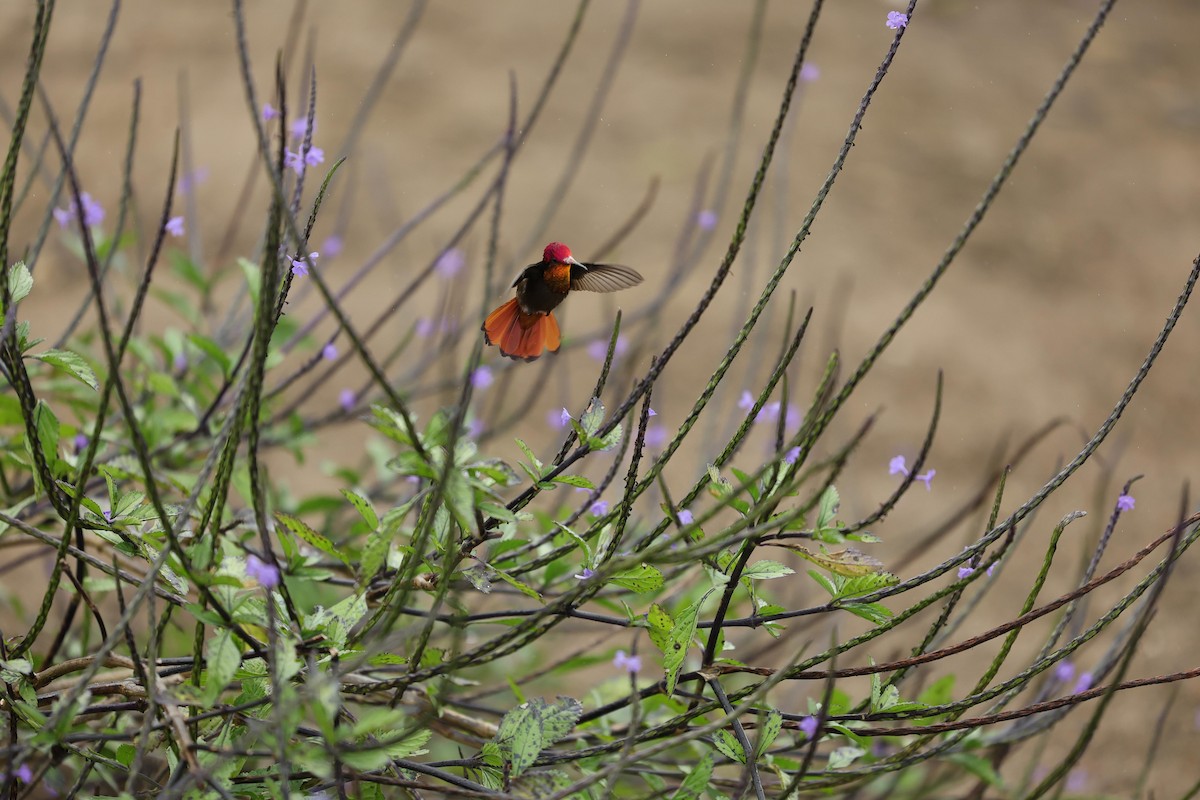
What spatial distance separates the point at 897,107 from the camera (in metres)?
5.13

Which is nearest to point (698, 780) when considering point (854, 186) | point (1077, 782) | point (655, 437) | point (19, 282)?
point (19, 282)

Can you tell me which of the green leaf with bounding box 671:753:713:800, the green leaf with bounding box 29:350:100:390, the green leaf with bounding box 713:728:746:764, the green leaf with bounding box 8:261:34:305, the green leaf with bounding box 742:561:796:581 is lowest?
the green leaf with bounding box 671:753:713:800

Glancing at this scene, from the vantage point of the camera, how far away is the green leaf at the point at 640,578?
91cm

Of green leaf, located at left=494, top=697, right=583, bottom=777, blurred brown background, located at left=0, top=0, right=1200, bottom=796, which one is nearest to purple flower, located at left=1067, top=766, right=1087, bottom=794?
blurred brown background, located at left=0, top=0, right=1200, bottom=796

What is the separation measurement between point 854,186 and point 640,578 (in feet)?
13.2

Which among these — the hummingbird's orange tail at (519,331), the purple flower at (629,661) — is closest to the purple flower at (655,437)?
the purple flower at (629,661)

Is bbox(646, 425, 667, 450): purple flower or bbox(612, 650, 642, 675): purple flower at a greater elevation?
bbox(646, 425, 667, 450): purple flower

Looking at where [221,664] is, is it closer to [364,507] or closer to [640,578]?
[364,507]

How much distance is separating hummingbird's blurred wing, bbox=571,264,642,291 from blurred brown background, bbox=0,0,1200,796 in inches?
64.5

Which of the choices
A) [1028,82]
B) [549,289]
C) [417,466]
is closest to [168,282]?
[549,289]

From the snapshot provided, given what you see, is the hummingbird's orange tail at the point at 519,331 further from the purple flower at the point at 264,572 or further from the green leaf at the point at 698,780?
the green leaf at the point at 698,780

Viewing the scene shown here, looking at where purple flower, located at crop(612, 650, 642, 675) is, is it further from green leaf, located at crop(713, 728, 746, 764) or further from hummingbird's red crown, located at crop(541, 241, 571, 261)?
hummingbird's red crown, located at crop(541, 241, 571, 261)

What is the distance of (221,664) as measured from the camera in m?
0.80

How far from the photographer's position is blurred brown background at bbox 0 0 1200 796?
3494mm
